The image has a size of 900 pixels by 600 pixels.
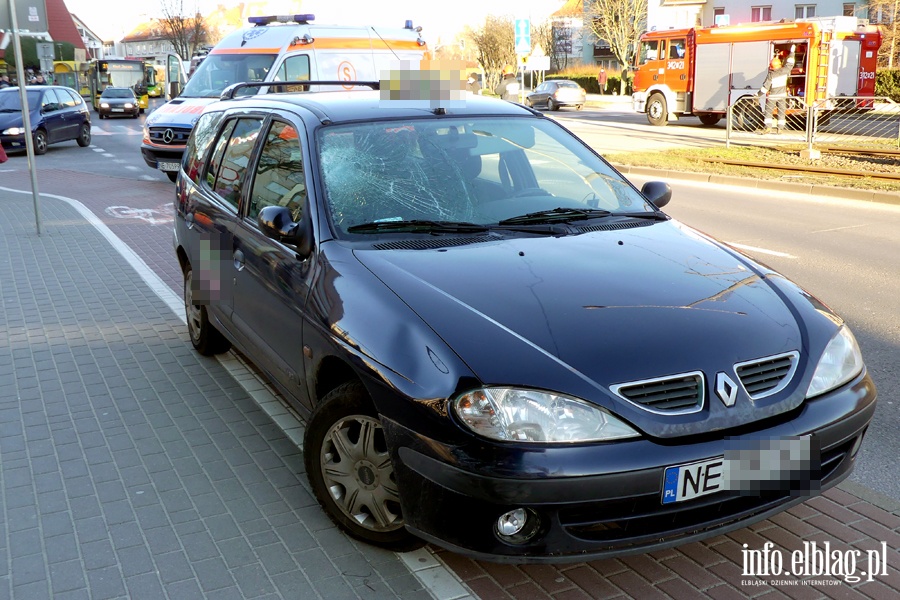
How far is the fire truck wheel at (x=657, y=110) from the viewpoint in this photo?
3023cm

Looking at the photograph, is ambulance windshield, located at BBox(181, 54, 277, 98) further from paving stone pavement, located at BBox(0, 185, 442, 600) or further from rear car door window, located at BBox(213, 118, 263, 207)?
rear car door window, located at BBox(213, 118, 263, 207)

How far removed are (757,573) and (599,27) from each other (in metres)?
64.1

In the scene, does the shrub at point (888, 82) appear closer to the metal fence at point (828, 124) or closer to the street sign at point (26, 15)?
the metal fence at point (828, 124)

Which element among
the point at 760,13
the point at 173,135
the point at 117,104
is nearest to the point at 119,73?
the point at 117,104

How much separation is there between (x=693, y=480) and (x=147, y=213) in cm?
1108

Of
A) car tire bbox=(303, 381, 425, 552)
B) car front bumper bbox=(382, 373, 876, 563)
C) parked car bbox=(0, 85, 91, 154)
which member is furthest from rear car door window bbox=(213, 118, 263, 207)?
parked car bbox=(0, 85, 91, 154)

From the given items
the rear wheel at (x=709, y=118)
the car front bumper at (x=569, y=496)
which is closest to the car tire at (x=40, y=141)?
the rear wheel at (x=709, y=118)

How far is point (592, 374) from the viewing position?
288 centimetres

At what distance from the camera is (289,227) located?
3.87 m

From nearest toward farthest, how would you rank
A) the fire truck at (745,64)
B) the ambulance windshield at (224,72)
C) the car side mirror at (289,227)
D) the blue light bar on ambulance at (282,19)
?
the car side mirror at (289,227), the ambulance windshield at (224,72), the blue light bar on ambulance at (282,19), the fire truck at (745,64)

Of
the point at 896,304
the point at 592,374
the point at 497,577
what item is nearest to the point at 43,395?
the point at 497,577

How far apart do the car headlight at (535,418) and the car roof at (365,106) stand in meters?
1.96

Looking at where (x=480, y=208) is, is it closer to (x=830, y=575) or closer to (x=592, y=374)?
(x=592, y=374)

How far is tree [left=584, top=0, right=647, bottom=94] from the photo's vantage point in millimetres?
60312
